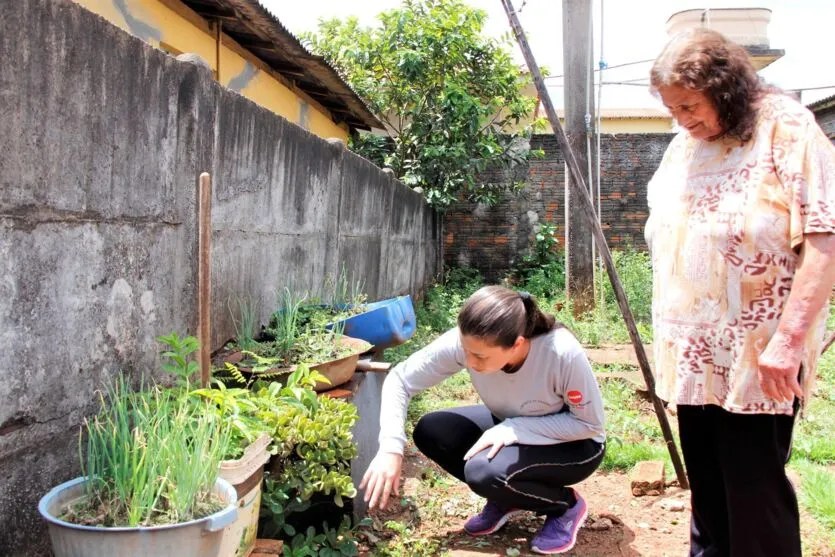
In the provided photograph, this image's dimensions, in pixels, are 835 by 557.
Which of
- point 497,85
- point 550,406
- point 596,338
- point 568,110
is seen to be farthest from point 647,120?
point 550,406

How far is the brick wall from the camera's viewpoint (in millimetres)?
11312

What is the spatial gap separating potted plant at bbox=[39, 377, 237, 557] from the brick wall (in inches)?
379

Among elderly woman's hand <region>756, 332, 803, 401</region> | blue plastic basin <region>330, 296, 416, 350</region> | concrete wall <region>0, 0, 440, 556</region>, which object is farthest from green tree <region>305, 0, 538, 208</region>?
elderly woman's hand <region>756, 332, 803, 401</region>

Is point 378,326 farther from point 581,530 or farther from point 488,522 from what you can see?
point 581,530

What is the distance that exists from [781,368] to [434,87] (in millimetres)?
Answer: 8774

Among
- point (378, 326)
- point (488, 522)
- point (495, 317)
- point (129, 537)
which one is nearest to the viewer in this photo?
point (129, 537)

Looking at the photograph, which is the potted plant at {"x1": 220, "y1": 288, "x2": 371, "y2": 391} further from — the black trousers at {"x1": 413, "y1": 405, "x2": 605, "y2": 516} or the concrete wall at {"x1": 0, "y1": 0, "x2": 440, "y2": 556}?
the black trousers at {"x1": 413, "y1": 405, "x2": 605, "y2": 516}

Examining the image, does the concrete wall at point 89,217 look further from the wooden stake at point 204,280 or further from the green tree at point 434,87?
the green tree at point 434,87

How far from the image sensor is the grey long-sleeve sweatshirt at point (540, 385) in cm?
267

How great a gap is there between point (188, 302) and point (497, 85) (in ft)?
27.5

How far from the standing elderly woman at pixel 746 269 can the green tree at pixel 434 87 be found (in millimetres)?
7737

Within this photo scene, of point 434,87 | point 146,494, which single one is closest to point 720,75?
point 146,494

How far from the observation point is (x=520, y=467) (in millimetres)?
2680

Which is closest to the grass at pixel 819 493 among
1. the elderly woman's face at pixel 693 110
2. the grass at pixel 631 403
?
the grass at pixel 631 403
